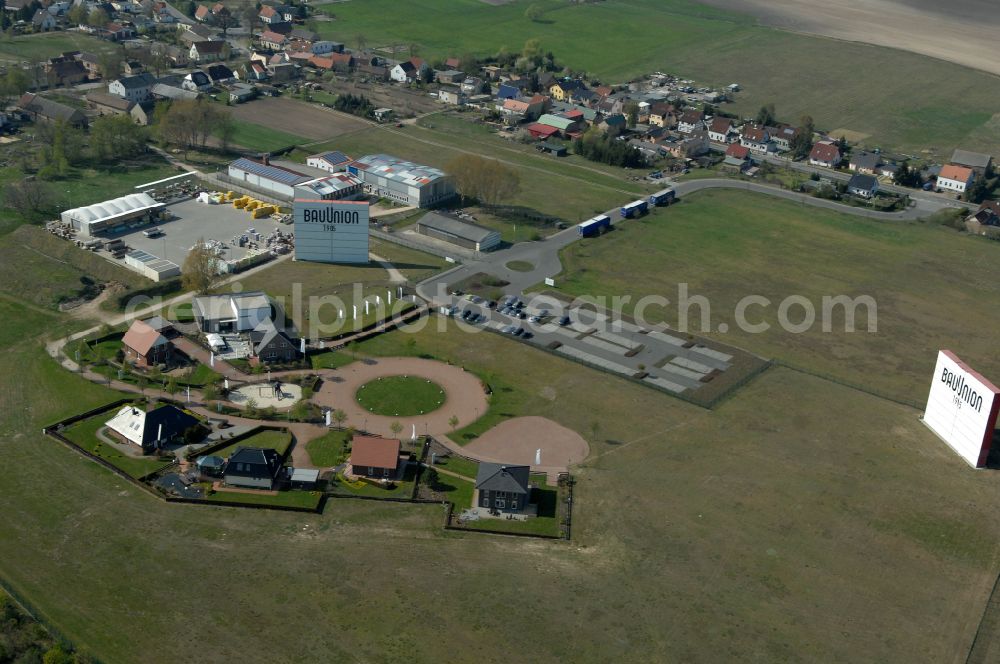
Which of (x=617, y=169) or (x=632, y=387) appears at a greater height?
(x=617, y=169)

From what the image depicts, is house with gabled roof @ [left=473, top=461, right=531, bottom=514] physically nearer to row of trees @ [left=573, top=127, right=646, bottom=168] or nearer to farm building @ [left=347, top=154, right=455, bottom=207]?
farm building @ [left=347, top=154, right=455, bottom=207]

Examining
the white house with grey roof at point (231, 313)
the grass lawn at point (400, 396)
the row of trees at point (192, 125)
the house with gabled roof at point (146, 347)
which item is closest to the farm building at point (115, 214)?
the row of trees at point (192, 125)

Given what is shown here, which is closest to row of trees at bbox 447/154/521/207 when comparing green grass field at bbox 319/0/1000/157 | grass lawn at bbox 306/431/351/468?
grass lawn at bbox 306/431/351/468

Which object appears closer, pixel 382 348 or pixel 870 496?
pixel 870 496

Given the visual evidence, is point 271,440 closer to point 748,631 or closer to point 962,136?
point 748,631

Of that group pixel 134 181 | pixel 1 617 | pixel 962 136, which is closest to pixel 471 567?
pixel 1 617
